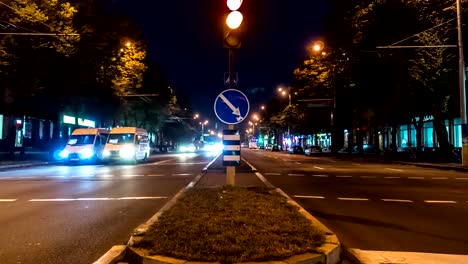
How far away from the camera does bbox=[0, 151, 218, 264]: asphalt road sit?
7930mm

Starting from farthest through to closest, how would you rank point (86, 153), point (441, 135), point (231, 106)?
point (441, 135) → point (86, 153) → point (231, 106)

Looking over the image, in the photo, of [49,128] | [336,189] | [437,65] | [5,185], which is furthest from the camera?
[49,128]

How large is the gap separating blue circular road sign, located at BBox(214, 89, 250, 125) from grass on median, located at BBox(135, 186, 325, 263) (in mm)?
1941

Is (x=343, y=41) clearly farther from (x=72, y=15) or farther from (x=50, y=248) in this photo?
(x=50, y=248)

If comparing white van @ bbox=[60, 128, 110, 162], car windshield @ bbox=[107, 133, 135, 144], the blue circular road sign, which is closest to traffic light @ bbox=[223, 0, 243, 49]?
the blue circular road sign

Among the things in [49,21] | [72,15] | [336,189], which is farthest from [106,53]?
[336,189]

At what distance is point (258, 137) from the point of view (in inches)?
7269

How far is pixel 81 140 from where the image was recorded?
38250 mm

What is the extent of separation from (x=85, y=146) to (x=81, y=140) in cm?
97

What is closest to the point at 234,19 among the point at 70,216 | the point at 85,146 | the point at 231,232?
the point at 231,232

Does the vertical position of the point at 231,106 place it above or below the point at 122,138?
above

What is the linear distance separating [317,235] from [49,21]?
29.6 metres

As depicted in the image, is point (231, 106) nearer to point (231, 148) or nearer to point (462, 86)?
point (231, 148)

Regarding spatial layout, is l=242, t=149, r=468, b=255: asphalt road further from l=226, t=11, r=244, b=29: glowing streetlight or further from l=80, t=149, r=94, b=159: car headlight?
l=80, t=149, r=94, b=159: car headlight
